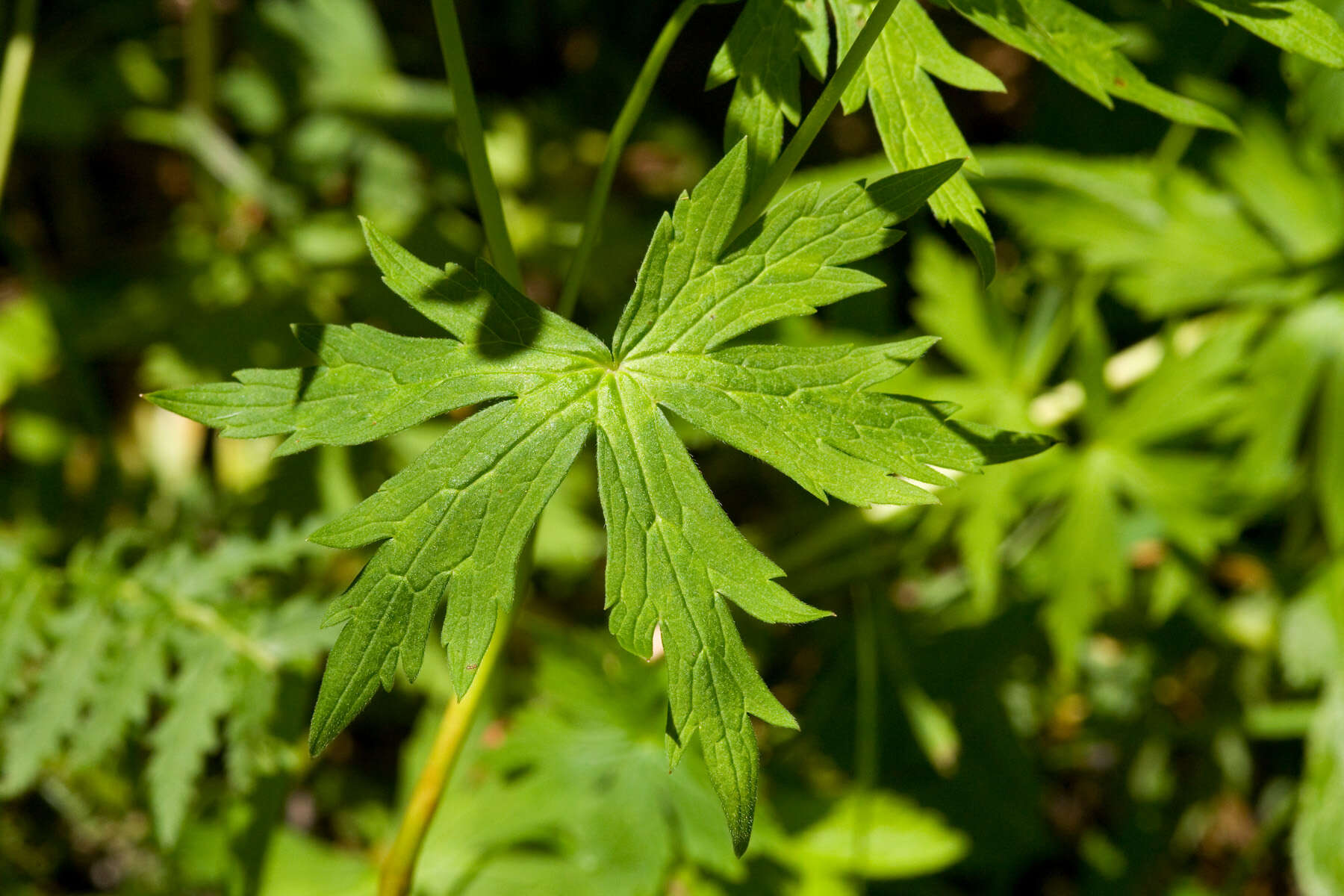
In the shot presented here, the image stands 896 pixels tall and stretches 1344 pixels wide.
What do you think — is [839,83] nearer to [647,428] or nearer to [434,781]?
[647,428]

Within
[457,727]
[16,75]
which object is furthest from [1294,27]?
[16,75]

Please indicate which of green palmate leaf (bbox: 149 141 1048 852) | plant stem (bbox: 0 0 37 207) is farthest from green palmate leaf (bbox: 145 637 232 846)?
plant stem (bbox: 0 0 37 207)

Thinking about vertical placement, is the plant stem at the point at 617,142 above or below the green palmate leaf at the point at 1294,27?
below

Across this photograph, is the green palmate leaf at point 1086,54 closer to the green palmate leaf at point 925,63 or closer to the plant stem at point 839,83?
the green palmate leaf at point 925,63

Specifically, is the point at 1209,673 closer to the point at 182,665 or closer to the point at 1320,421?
the point at 1320,421

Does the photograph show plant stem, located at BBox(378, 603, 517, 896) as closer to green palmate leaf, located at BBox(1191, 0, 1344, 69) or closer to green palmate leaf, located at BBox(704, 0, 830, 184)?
green palmate leaf, located at BBox(704, 0, 830, 184)

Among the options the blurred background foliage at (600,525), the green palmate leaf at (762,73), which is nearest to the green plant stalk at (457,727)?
the green palmate leaf at (762,73)
